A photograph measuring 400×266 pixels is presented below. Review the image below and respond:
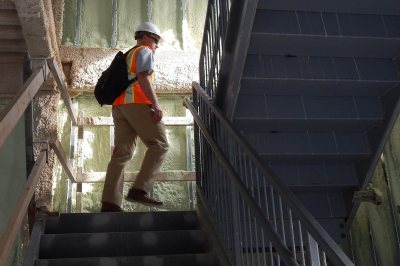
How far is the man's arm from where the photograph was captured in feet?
12.6

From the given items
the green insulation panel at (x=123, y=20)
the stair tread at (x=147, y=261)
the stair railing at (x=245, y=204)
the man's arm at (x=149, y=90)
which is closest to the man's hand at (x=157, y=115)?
the man's arm at (x=149, y=90)

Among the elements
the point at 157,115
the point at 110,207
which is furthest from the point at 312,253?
the point at 110,207

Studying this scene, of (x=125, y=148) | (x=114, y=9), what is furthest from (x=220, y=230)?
(x=114, y=9)

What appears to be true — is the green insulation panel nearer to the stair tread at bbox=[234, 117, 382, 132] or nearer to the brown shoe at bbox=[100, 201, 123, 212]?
the brown shoe at bbox=[100, 201, 123, 212]

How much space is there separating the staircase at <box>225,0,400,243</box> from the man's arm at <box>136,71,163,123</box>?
2.18ft

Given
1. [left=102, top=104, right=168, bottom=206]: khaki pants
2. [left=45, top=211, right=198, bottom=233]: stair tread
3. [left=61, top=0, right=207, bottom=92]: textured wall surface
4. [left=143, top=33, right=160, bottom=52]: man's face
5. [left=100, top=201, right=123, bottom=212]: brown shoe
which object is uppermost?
[left=61, top=0, right=207, bottom=92]: textured wall surface

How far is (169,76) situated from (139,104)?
6.42 feet

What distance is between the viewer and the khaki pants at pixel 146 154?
3908 millimetres

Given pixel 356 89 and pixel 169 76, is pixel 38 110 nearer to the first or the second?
pixel 169 76

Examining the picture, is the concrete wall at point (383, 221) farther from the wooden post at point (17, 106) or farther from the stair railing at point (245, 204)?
the wooden post at point (17, 106)

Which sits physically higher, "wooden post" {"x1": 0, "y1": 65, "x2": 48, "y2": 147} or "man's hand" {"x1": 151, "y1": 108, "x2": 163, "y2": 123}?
"man's hand" {"x1": 151, "y1": 108, "x2": 163, "y2": 123}

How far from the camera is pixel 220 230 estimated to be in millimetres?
3262

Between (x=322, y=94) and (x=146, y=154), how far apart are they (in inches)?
59.0

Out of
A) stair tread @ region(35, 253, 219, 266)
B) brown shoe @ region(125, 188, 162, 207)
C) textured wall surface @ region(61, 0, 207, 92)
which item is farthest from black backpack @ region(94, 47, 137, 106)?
textured wall surface @ region(61, 0, 207, 92)
